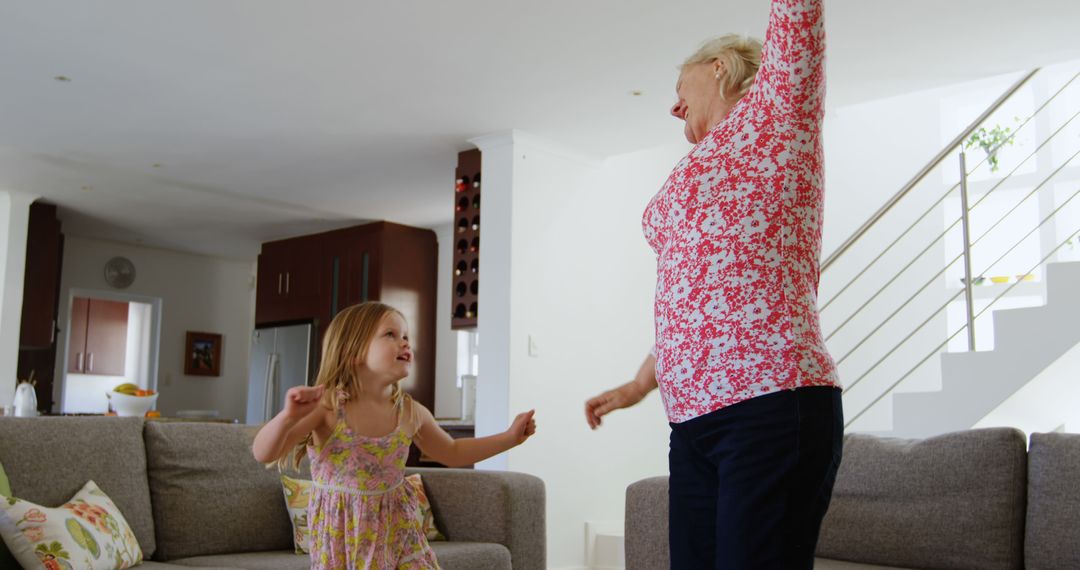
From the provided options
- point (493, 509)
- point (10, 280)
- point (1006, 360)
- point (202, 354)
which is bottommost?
point (493, 509)

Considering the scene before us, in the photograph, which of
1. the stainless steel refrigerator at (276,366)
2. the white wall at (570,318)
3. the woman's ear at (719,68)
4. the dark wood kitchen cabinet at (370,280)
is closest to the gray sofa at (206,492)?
the woman's ear at (719,68)

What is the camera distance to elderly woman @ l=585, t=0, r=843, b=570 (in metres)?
1.12

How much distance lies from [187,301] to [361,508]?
791cm

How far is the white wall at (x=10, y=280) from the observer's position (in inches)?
268

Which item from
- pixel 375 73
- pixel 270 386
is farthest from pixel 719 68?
pixel 270 386

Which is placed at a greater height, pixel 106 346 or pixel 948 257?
pixel 948 257

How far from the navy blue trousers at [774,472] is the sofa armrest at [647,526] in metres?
1.55

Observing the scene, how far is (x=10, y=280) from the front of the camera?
688cm

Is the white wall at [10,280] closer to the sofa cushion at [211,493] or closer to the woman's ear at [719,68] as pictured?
the sofa cushion at [211,493]

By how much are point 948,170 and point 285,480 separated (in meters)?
4.53

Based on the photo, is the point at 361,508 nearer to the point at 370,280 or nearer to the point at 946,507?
the point at 946,507

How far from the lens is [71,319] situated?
8969 millimetres

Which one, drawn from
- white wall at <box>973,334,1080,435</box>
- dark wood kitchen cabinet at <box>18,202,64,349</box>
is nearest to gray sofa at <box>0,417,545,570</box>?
white wall at <box>973,334,1080,435</box>

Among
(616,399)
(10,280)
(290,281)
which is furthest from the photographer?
(290,281)
